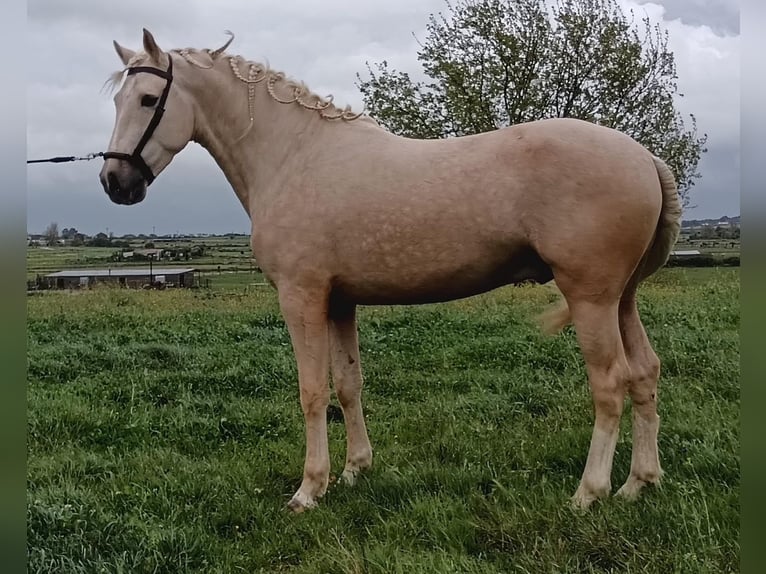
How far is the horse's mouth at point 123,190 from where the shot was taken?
11.5 feet

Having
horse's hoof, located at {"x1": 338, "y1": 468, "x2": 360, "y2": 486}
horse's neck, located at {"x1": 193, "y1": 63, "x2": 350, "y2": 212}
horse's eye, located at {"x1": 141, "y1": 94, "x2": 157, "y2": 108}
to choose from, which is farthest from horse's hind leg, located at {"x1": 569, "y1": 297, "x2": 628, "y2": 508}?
horse's eye, located at {"x1": 141, "y1": 94, "x2": 157, "y2": 108}

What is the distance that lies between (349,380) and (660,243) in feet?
6.88

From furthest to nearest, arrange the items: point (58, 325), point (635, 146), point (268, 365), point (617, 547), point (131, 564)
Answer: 1. point (58, 325)
2. point (268, 365)
3. point (635, 146)
4. point (131, 564)
5. point (617, 547)

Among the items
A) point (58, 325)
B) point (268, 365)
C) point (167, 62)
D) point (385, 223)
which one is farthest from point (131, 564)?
point (58, 325)

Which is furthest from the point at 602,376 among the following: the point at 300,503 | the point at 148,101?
the point at 148,101

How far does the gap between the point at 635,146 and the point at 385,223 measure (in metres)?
1.40

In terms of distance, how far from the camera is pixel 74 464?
415cm

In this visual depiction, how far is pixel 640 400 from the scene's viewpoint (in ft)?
11.8

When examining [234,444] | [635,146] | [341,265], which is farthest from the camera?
[234,444]

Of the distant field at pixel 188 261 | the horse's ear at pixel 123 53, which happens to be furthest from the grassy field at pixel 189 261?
the horse's ear at pixel 123 53

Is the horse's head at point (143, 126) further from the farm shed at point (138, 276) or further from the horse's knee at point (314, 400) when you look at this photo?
the farm shed at point (138, 276)

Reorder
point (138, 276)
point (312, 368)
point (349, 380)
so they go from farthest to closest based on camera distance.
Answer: point (138, 276), point (349, 380), point (312, 368)

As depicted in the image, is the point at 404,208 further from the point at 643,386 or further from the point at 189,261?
the point at 189,261

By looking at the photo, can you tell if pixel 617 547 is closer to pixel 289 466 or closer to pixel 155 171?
pixel 289 466
